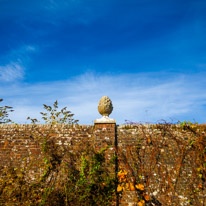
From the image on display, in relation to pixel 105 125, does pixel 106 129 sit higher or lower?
lower

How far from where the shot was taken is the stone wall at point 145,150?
5.42m

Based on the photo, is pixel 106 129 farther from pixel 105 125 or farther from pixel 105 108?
pixel 105 108

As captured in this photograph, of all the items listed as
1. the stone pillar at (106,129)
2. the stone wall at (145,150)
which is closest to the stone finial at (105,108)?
the stone pillar at (106,129)

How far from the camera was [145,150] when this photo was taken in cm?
587

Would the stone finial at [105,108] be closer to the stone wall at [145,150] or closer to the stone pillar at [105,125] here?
the stone pillar at [105,125]

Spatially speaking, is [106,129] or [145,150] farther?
[106,129]

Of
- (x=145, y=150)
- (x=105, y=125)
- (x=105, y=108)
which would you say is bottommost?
(x=145, y=150)

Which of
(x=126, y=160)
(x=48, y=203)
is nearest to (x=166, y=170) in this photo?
(x=126, y=160)

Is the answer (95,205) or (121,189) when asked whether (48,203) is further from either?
(121,189)

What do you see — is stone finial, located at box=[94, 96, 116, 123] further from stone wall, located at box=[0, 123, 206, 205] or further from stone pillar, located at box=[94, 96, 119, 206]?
stone wall, located at box=[0, 123, 206, 205]

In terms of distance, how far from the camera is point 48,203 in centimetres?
525

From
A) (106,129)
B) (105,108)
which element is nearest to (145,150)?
(106,129)

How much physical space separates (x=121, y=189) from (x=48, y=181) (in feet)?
7.62

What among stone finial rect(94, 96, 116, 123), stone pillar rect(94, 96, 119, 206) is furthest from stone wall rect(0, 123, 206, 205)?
stone finial rect(94, 96, 116, 123)
